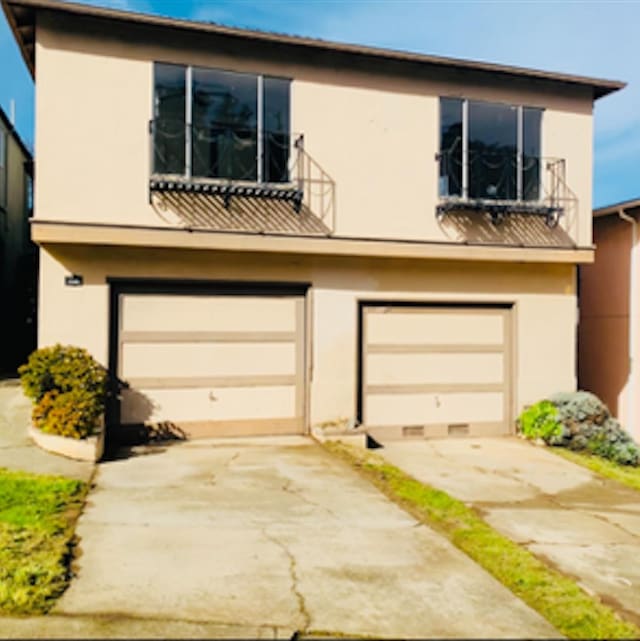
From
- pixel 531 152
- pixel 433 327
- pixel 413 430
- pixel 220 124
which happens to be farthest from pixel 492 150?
pixel 413 430

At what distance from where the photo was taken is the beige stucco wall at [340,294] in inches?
374

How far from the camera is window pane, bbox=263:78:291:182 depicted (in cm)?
1018

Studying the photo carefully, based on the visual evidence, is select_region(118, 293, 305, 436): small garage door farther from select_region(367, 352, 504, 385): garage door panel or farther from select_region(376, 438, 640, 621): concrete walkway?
select_region(376, 438, 640, 621): concrete walkway

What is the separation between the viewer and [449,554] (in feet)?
17.2

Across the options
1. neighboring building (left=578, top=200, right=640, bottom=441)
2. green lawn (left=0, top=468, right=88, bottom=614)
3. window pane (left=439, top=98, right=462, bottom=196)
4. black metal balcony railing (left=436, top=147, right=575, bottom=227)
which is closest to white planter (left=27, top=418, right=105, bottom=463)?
green lawn (left=0, top=468, right=88, bottom=614)

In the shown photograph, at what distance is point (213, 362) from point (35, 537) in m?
5.06

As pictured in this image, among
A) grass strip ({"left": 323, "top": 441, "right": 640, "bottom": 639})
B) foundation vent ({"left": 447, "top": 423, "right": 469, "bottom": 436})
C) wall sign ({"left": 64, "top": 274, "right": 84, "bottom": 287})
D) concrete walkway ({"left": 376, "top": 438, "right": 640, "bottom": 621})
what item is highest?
wall sign ({"left": 64, "top": 274, "right": 84, "bottom": 287})

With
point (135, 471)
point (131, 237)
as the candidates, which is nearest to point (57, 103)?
point (131, 237)

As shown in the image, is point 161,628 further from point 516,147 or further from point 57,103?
point 516,147

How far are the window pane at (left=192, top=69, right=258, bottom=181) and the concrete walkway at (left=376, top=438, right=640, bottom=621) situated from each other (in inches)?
196

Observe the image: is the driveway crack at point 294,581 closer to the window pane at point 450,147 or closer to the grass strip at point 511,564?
the grass strip at point 511,564

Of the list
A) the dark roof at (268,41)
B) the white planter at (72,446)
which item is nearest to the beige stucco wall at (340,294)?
the white planter at (72,446)

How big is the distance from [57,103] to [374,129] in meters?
4.89

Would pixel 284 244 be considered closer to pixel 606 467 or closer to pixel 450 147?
pixel 450 147
